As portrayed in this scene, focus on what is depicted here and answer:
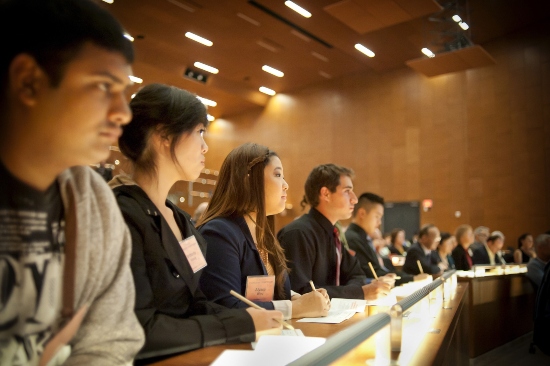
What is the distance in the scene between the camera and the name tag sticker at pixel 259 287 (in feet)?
5.20

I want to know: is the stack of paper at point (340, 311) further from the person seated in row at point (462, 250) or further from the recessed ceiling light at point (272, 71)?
the recessed ceiling light at point (272, 71)

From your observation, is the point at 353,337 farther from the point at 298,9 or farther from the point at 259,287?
the point at 298,9

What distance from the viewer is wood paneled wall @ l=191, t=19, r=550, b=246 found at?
367 inches

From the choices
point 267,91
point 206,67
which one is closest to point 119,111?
point 206,67

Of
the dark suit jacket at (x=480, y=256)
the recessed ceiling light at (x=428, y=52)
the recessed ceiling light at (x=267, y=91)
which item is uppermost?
the recessed ceiling light at (x=267, y=91)

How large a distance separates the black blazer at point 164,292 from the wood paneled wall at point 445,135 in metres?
9.44

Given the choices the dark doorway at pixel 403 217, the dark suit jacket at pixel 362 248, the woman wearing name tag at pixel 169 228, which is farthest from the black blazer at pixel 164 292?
the dark doorway at pixel 403 217

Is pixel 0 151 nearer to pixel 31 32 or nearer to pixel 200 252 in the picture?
pixel 31 32

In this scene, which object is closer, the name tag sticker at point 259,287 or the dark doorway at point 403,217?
the name tag sticker at point 259,287

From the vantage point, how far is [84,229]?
706 millimetres

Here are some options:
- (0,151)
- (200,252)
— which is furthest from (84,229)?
(200,252)

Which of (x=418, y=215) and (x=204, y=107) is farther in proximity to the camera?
(x=418, y=215)

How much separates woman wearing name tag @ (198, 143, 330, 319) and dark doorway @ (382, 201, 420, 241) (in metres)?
9.03

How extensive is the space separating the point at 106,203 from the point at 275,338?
53cm
